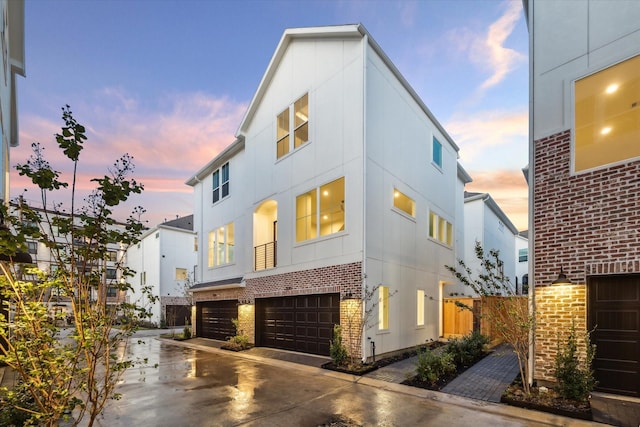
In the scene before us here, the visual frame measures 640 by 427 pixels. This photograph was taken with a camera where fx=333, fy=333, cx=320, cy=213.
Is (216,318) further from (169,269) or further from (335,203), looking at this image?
(169,269)

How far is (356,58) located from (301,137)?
12.4 ft

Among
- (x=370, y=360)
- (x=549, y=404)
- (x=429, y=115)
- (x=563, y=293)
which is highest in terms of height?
(x=429, y=115)

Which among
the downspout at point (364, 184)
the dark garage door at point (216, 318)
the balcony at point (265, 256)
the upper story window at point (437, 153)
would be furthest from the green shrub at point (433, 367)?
the dark garage door at point (216, 318)

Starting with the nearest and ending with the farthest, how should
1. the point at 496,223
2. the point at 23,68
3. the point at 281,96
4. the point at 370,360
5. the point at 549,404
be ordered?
1. the point at 549,404
2. the point at 370,360
3. the point at 23,68
4. the point at 281,96
5. the point at 496,223

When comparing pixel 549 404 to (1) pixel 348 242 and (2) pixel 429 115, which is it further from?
(2) pixel 429 115

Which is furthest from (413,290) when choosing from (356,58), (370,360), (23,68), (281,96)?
(23,68)

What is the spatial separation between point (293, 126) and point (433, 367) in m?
10.2

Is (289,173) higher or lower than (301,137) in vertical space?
lower

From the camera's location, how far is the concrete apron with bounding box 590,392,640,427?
5.56 meters

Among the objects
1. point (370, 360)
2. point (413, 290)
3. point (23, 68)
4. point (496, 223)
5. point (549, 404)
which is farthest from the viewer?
point (496, 223)

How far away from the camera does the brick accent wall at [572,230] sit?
6.39 m

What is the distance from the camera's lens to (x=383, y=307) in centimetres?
1167

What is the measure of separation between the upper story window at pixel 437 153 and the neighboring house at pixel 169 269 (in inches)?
874

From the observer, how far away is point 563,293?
7016 mm
